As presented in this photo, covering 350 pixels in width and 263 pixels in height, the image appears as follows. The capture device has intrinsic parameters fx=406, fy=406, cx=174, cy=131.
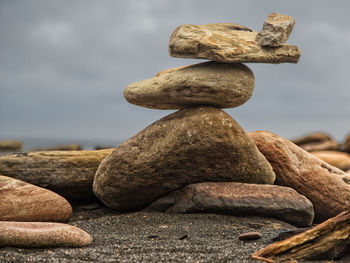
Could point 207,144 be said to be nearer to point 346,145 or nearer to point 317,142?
point 317,142

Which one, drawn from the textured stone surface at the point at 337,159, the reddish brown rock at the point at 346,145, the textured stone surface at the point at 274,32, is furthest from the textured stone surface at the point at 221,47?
the reddish brown rock at the point at 346,145

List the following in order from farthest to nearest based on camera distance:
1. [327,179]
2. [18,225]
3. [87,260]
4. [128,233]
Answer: [327,179], [128,233], [18,225], [87,260]

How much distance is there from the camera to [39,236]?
6973 mm

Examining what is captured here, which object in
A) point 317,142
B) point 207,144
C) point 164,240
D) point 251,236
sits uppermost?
point 207,144

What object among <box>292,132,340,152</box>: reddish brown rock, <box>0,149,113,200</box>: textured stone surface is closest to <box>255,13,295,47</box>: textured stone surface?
<box>0,149,113,200</box>: textured stone surface

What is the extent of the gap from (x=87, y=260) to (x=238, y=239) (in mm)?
2796

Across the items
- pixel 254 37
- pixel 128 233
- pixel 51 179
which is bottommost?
pixel 128 233

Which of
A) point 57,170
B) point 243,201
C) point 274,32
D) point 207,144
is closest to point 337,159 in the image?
point 274,32

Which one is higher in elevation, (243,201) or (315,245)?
(243,201)

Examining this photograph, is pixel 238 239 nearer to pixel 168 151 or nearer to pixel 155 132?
pixel 168 151

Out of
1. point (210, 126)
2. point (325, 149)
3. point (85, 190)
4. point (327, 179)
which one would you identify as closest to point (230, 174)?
point (210, 126)

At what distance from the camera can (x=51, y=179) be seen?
1121 centimetres

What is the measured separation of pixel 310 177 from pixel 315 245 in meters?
4.69

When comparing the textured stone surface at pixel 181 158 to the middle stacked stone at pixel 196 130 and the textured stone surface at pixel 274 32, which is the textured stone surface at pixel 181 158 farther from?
the textured stone surface at pixel 274 32
